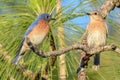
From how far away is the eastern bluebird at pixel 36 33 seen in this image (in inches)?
54.7

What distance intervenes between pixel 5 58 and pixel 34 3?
0.26 m

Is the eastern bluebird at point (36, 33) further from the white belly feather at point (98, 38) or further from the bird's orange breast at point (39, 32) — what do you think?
the white belly feather at point (98, 38)

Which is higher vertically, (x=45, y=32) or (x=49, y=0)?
(x=49, y=0)

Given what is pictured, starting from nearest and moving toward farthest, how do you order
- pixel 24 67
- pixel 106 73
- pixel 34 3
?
1. pixel 34 3
2. pixel 24 67
3. pixel 106 73

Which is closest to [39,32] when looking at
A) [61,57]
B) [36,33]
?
[36,33]

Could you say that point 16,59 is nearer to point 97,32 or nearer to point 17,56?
point 17,56

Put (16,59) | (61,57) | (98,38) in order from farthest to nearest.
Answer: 1. (98,38)
2. (61,57)
3. (16,59)

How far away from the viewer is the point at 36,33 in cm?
160

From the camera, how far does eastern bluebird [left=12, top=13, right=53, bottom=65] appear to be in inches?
54.7

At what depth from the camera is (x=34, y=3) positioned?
54.9 inches

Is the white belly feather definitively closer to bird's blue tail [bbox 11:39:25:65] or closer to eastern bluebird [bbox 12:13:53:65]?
eastern bluebird [bbox 12:13:53:65]

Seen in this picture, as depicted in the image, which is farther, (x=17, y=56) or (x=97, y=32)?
(x=97, y=32)

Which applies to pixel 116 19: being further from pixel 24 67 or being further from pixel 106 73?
pixel 24 67

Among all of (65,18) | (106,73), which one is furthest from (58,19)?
(106,73)
